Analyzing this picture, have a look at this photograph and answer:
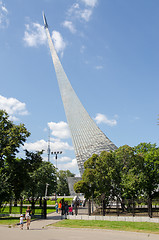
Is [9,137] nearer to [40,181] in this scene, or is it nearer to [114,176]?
[114,176]

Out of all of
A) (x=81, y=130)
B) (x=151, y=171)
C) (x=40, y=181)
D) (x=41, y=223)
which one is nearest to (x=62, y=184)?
(x=81, y=130)

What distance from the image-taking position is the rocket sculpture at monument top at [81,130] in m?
43.2

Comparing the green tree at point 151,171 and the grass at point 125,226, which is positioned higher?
the green tree at point 151,171

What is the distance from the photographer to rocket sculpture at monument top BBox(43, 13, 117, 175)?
43188 millimetres

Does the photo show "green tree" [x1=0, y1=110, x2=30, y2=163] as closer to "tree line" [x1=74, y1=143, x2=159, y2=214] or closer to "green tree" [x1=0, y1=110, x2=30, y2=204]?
"green tree" [x1=0, y1=110, x2=30, y2=204]

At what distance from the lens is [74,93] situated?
162 ft

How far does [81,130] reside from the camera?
149 feet

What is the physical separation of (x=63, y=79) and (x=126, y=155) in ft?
112

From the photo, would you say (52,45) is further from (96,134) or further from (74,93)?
(96,134)

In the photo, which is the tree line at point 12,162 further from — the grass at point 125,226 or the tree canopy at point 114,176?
the grass at point 125,226

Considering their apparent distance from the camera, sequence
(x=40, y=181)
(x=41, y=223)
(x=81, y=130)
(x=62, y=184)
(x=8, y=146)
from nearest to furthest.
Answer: (x=41, y=223) → (x=8, y=146) → (x=40, y=181) → (x=81, y=130) → (x=62, y=184)

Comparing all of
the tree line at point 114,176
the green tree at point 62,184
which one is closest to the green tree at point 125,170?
the tree line at point 114,176

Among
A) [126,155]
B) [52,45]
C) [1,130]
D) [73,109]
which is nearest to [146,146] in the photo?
[126,155]

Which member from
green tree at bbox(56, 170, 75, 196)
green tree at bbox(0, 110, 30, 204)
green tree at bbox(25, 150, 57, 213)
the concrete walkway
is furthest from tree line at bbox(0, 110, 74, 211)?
green tree at bbox(56, 170, 75, 196)
